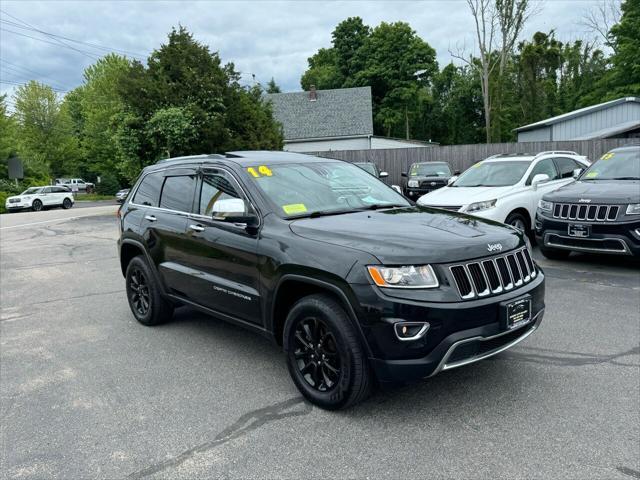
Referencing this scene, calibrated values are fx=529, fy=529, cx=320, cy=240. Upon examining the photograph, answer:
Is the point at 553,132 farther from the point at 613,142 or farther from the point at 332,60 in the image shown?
the point at 332,60

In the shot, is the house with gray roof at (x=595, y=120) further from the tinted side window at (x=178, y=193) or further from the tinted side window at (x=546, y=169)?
the tinted side window at (x=178, y=193)

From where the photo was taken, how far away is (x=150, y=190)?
18.9 feet

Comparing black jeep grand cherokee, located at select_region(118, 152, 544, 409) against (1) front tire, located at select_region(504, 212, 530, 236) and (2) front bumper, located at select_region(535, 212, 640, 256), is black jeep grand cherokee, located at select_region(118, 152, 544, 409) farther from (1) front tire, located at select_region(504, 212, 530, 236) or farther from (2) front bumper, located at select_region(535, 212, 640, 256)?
(1) front tire, located at select_region(504, 212, 530, 236)

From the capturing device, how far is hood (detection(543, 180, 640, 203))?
7307 mm

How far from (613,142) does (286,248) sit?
79.3 ft

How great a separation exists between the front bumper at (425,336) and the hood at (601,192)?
5141 mm

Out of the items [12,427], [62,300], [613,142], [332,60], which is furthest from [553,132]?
[332,60]

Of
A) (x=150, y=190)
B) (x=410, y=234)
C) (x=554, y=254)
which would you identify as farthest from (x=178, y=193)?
(x=554, y=254)

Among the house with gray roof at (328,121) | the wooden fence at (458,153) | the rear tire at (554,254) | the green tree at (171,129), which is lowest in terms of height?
the rear tire at (554,254)

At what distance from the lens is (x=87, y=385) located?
4.25 metres

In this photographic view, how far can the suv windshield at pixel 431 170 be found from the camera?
64.3ft

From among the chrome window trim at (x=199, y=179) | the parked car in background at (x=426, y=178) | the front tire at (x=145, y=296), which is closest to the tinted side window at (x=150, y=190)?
the chrome window trim at (x=199, y=179)

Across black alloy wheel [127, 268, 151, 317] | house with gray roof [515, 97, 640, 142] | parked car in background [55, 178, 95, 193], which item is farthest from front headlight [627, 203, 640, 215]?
parked car in background [55, 178, 95, 193]

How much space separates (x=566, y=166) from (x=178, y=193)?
27.2ft
